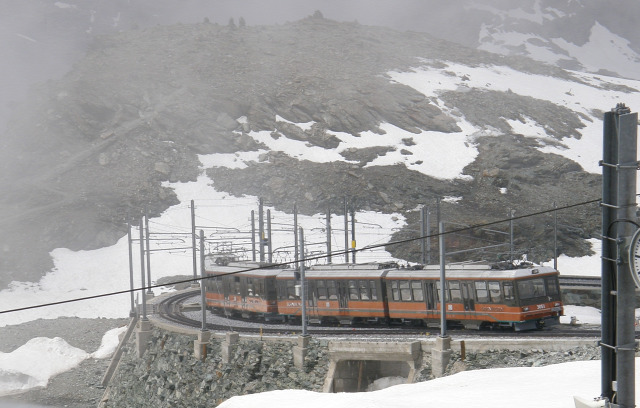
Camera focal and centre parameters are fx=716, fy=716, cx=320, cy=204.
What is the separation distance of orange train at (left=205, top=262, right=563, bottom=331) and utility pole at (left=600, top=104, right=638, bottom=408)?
63.6ft

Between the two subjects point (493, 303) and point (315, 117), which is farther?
point (315, 117)

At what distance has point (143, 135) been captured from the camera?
330ft

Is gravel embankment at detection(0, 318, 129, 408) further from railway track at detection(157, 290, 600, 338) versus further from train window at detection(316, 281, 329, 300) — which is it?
train window at detection(316, 281, 329, 300)

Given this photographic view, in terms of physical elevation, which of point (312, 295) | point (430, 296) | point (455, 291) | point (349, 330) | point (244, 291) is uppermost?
point (455, 291)

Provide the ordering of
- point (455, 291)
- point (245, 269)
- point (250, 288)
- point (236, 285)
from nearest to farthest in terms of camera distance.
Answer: point (455, 291), point (250, 288), point (236, 285), point (245, 269)

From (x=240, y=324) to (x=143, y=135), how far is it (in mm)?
64299

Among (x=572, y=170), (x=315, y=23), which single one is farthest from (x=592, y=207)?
(x=315, y=23)

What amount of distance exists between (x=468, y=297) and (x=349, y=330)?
6.39 m

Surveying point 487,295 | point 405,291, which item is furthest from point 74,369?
point 487,295

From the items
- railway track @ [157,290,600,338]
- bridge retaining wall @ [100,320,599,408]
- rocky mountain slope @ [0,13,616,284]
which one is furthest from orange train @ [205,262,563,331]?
rocky mountain slope @ [0,13,616,284]

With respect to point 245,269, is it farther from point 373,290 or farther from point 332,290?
point 373,290

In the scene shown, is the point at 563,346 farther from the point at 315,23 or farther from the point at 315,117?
the point at 315,23

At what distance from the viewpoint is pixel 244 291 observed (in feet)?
141

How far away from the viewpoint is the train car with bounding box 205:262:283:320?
41.1 metres
